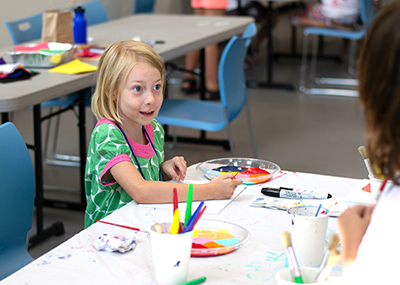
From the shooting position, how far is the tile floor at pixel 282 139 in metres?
3.02

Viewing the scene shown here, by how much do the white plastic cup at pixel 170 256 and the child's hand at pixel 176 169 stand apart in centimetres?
60

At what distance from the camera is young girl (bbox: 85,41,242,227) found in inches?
55.2

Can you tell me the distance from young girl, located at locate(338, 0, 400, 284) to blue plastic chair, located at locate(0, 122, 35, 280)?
2.85ft

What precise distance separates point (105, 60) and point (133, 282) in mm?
808

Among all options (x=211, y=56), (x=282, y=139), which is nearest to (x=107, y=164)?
(x=282, y=139)

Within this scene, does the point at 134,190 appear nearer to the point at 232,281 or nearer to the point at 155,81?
the point at 155,81

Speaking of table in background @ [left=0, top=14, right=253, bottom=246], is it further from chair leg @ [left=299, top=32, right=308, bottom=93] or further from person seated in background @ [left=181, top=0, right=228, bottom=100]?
chair leg @ [left=299, top=32, right=308, bottom=93]

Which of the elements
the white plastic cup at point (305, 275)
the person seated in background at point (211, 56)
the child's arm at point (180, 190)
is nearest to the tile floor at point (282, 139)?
the person seated in background at point (211, 56)

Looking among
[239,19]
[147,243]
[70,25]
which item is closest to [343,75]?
[239,19]

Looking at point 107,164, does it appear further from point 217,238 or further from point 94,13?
point 94,13

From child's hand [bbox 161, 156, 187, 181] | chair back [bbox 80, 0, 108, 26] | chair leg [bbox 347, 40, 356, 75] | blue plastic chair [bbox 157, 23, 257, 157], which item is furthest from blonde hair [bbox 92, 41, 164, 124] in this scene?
chair leg [bbox 347, 40, 356, 75]

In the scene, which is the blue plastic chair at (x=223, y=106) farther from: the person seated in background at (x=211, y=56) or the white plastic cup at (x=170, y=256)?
the white plastic cup at (x=170, y=256)

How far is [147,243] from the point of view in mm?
998

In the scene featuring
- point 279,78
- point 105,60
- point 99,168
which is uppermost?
point 105,60
